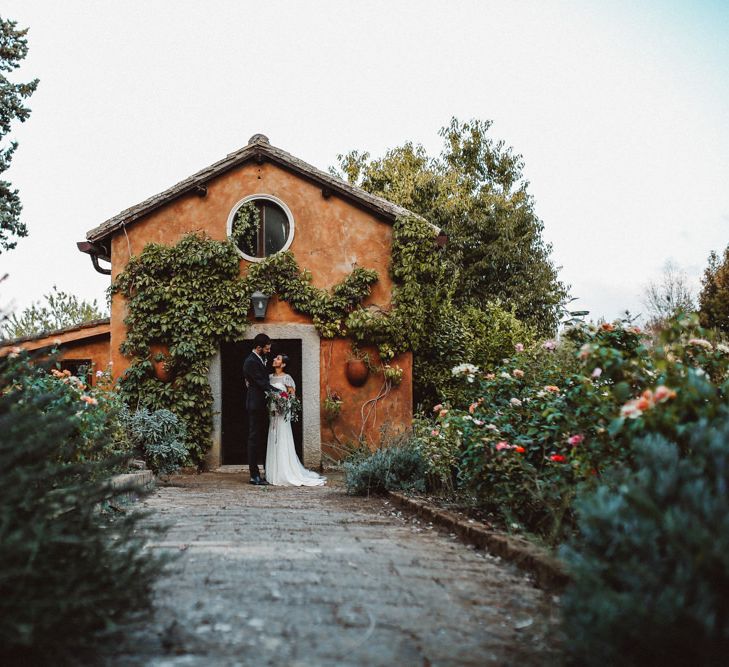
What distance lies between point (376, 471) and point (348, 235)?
16.6ft

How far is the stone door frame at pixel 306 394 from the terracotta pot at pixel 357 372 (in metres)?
0.52

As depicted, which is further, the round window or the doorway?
the doorway

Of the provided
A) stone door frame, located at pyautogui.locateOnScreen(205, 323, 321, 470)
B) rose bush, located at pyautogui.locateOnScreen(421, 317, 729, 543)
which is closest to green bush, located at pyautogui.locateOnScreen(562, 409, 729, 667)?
rose bush, located at pyautogui.locateOnScreen(421, 317, 729, 543)

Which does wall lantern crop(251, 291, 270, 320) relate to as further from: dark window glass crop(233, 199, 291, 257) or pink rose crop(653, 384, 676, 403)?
pink rose crop(653, 384, 676, 403)

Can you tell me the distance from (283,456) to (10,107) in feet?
35.4

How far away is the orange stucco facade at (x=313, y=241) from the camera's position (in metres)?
11.3

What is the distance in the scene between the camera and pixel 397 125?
2770cm

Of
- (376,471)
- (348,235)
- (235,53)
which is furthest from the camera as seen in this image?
(348,235)

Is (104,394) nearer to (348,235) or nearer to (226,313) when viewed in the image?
(226,313)

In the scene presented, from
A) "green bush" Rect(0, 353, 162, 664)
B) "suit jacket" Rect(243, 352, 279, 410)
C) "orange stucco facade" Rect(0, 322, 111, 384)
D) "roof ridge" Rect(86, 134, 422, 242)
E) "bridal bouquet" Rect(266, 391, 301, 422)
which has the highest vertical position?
"roof ridge" Rect(86, 134, 422, 242)

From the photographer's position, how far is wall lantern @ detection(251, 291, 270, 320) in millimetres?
11125

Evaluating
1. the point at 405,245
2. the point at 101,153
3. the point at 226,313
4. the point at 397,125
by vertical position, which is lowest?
the point at 226,313

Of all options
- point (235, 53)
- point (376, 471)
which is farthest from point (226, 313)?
point (376, 471)

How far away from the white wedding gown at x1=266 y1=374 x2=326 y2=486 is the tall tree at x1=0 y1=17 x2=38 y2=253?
879cm
